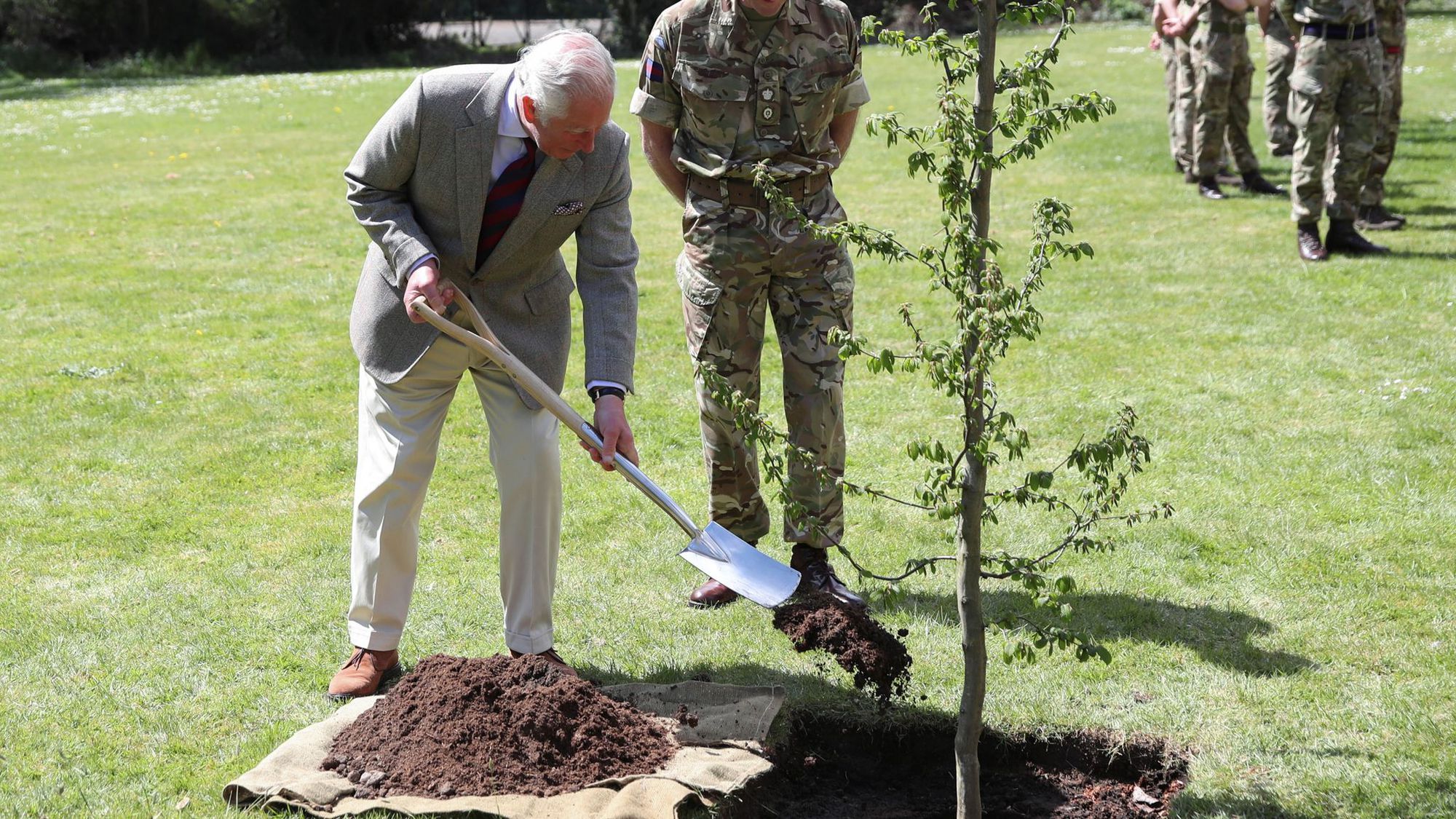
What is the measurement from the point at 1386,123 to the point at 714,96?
7875mm

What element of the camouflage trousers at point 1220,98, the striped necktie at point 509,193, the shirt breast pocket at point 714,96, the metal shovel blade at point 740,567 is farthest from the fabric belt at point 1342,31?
the striped necktie at point 509,193

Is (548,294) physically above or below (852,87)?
below

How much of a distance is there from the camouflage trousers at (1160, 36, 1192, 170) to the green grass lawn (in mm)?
991

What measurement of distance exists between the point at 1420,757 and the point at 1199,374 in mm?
3808

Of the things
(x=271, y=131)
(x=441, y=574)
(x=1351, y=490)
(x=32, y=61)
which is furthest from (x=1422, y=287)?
(x=32, y=61)

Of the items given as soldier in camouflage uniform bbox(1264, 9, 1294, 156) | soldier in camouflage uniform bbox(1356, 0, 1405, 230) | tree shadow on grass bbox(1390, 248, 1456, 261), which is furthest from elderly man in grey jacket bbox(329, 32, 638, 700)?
soldier in camouflage uniform bbox(1264, 9, 1294, 156)

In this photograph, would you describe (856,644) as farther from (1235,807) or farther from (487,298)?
(487,298)

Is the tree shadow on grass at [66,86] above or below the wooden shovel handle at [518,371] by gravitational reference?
above

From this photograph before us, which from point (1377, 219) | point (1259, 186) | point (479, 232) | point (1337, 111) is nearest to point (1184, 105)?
point (1259, 186)

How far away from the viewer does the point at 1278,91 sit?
39.2 feet

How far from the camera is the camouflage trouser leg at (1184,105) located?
37.2 feet

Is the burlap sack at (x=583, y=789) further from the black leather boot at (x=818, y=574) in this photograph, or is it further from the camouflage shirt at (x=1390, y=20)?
the camouflage shirt at (x=1390, y=20)

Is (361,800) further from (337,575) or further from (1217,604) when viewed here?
(1217,604)

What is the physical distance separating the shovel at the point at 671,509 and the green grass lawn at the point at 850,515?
1.65 feet
